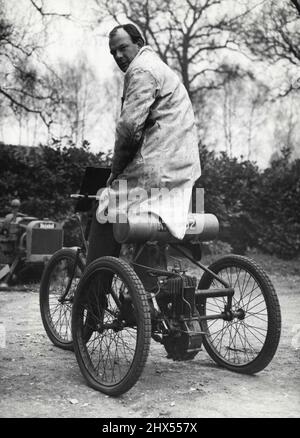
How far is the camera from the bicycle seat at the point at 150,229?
3.50 meters

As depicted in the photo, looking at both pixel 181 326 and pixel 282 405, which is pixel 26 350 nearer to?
pixel 181 326

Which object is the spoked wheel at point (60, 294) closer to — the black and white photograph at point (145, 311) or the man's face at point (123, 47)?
the black and white photograph at point (145, 311)

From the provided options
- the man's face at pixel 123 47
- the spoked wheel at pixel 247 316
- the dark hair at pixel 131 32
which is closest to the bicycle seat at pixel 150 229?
the spoked wheel at pixel 247 316

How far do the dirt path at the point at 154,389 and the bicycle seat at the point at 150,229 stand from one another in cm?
94

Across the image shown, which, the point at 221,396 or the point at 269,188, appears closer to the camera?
the point at 221,396

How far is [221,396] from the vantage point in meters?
3.42

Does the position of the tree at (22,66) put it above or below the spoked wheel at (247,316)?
above

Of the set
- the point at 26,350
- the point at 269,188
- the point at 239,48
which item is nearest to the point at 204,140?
the point at 239,48

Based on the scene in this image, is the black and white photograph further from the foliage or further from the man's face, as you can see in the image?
the foliage

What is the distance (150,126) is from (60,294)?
180 centimetres

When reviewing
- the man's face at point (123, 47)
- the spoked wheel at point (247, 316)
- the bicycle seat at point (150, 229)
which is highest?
the man's face at point (123, 47)

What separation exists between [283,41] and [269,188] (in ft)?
26.6

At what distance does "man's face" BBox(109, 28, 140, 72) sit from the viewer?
12.1 feet
